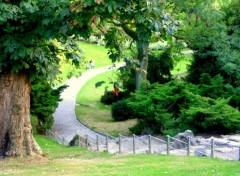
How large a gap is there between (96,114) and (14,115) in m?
22.5

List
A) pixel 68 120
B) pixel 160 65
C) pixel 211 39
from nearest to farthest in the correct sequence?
pixel 211 39, pixel 160 65, pixel 68 120

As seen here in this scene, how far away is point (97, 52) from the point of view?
77.5m

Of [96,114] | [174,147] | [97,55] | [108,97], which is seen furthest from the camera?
[97,55]

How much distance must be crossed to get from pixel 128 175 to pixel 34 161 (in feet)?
14.8

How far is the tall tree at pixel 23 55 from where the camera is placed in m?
10.9

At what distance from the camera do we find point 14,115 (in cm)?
1380

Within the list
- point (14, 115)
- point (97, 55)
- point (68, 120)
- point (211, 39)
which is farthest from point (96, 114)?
point (97, 55)

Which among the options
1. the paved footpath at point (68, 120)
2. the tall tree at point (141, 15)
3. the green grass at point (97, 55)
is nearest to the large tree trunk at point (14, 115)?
the tall tree at point (141, 15)

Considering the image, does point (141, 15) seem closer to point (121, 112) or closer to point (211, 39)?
point (211, 39)

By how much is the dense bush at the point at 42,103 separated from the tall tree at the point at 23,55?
474 inches

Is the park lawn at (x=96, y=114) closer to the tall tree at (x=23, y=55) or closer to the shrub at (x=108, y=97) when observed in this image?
the shrub at (x=108, y=97)

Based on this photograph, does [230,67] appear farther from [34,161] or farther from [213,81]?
[34,161]

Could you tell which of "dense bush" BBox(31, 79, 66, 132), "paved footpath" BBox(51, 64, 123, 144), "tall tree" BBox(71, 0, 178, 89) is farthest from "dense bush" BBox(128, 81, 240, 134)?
"tall tree" BBox(71, 0, 178, 89)

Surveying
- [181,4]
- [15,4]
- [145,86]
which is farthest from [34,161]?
[181,4]
